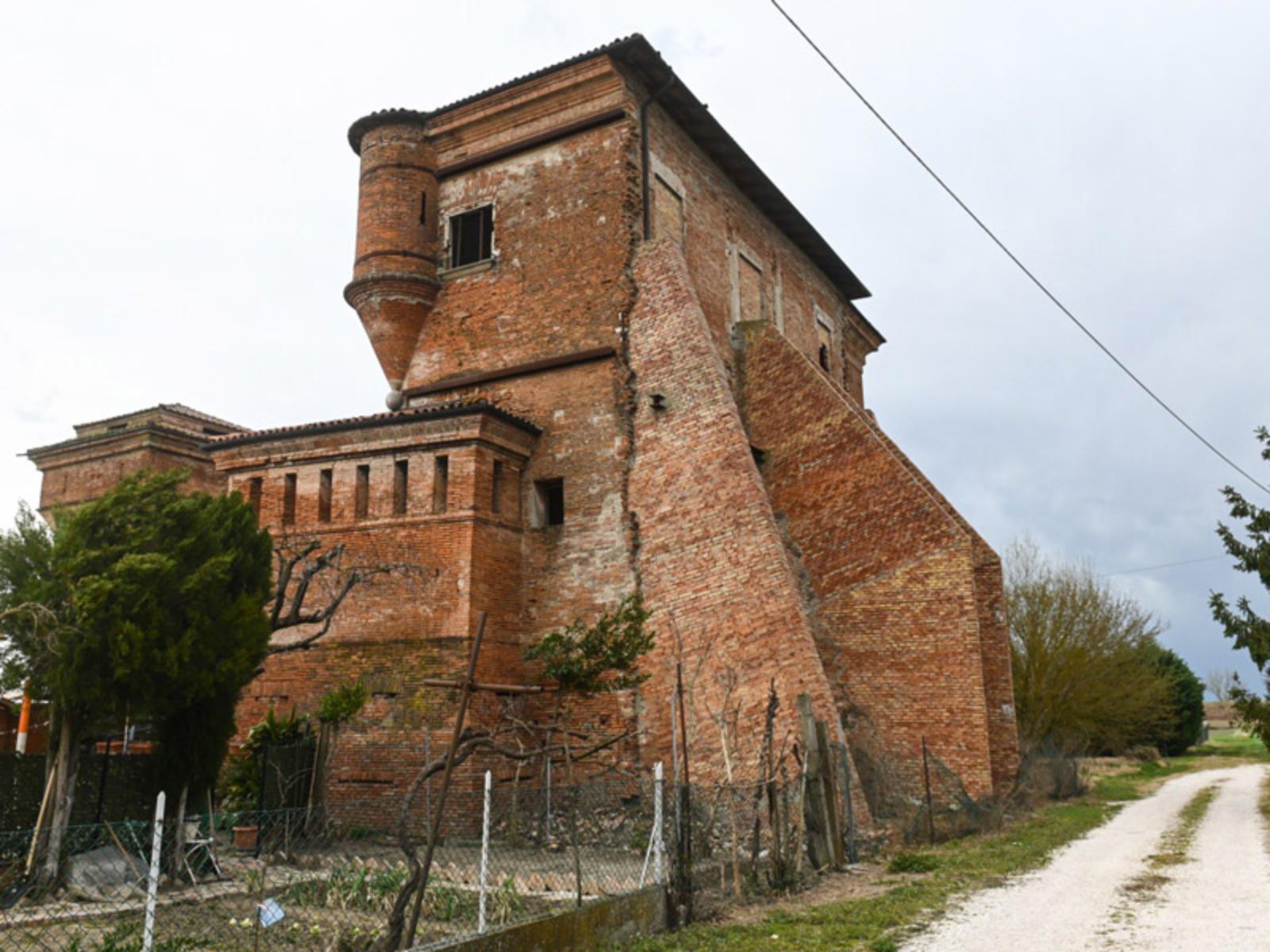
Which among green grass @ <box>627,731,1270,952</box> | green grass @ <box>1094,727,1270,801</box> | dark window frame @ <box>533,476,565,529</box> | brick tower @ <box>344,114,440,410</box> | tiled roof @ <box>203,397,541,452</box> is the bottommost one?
green grass @ <box>1094,727,1270,801</box>

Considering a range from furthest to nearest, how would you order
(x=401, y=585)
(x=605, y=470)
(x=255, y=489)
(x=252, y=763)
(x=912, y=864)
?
1. (x=255, y=489)
2. (x=605, y=470)
3. (x=401, y=585)
4. (x=252, y=763)
5. (x=912, y=864)

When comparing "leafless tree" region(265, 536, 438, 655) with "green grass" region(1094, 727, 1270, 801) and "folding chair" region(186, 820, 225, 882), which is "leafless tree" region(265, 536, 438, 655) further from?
"green grass" region(1094, 727, 1270, 801)

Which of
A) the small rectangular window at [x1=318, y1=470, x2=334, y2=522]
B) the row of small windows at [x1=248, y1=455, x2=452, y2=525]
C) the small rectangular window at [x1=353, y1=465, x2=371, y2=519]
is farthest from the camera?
the small rectangular window at [x1=318, y1=470, x2=334, y2=522]

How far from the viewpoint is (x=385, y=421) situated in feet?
51.1

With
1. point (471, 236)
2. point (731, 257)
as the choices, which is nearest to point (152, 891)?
point (471, 236)

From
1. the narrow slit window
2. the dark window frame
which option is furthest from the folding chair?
the narrow slit window

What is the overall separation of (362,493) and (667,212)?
7349 millimetres

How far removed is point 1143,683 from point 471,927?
1156 inches

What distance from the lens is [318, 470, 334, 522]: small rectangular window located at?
15.9m

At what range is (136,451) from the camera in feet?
77.2

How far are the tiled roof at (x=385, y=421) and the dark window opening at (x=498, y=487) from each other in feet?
2.38

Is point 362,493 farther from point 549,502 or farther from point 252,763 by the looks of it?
point 252,763

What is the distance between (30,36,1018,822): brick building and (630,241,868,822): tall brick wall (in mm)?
40

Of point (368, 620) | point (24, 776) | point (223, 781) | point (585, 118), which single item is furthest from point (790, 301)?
point (24, 776)
